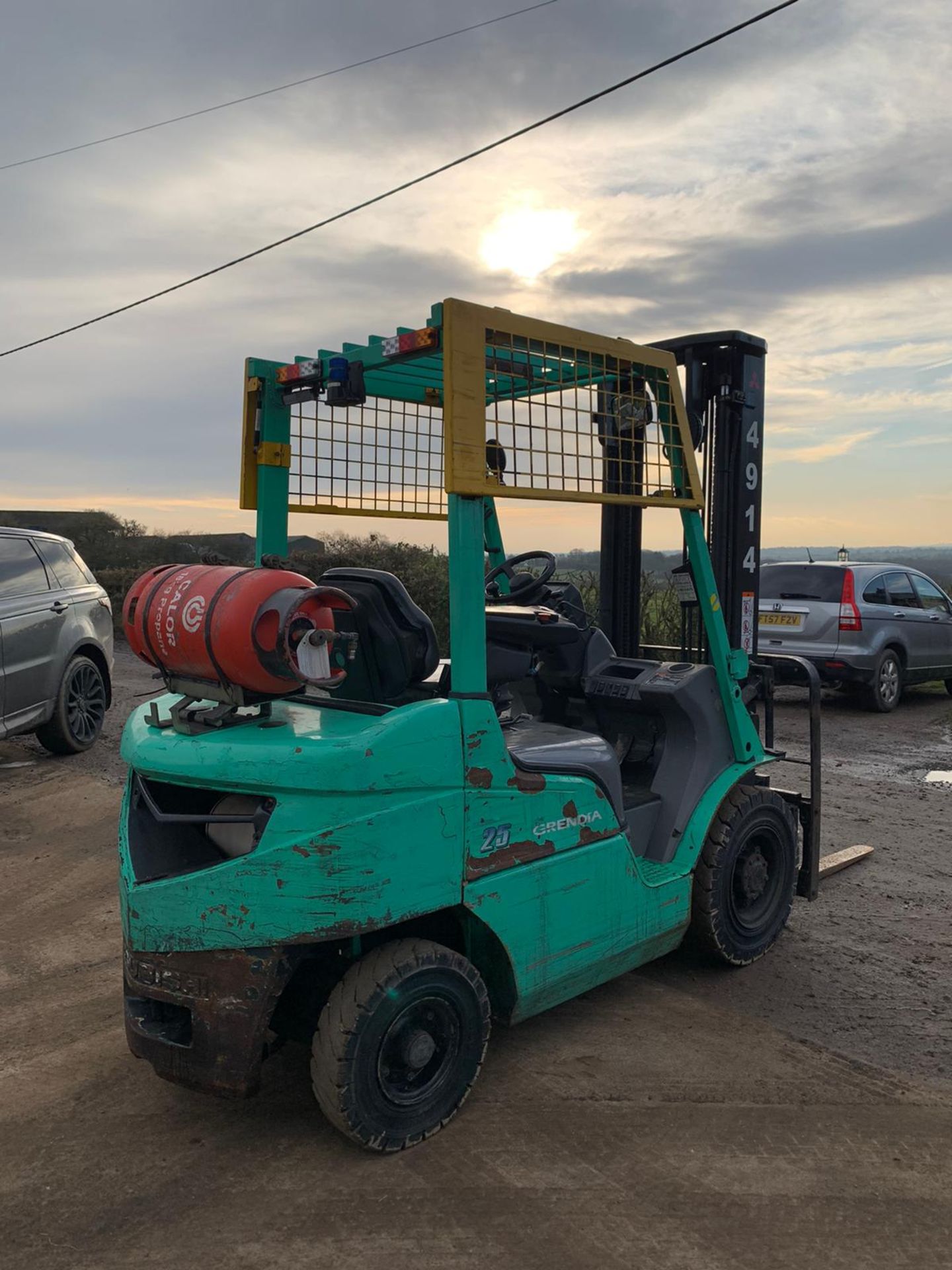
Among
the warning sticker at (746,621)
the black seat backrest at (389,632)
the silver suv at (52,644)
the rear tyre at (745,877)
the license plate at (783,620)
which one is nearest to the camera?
the black seat backrest at (389,632)

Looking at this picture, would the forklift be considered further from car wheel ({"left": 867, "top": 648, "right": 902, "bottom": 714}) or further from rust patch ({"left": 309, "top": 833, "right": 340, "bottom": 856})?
car wheel ({"left": 867, "top": 648, "right": 902, "bottom": 714})

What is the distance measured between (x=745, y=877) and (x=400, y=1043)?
6.34 ft

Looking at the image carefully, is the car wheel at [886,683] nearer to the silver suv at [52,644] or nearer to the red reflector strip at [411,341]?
the silver suv at [52,644]

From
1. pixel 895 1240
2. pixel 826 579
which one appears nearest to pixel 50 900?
pixel 895 1240

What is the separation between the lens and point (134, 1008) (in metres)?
3.40

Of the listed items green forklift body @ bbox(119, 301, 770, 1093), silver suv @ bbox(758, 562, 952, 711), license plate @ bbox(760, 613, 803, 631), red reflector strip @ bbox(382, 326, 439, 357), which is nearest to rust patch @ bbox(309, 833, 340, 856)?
green forklift body @ bbox(119, 301, 770, 1093)

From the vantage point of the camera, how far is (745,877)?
459 cm

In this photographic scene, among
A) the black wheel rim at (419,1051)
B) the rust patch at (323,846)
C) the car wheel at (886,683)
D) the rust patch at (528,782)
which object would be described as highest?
the rust patch at (528,782)

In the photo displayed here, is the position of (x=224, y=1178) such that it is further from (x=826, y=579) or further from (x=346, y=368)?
(x=826, y=579)

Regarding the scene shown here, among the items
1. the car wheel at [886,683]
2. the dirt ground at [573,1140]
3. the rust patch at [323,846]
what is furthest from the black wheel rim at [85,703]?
the car wheel at [886,683]

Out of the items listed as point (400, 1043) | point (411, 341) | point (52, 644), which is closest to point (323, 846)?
point (400, 1043)

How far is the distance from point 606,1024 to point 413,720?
1683 mm

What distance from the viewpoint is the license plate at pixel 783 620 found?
11.6m

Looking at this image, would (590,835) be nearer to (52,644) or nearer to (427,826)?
(427,826)
